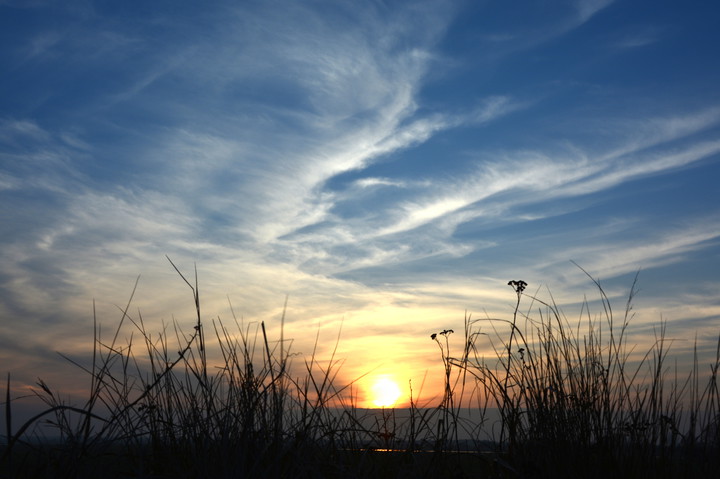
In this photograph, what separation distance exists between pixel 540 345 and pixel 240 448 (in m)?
2.09

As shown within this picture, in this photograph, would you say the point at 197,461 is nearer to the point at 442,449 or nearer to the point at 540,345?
the point at 442,449

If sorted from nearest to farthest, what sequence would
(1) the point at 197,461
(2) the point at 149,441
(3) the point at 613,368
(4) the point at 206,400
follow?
(1) the point at 197,461
(4) the point at 206,400
(2) the point at 149,441
(3) the point at 613,368

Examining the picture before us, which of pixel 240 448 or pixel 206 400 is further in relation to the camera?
pixel 206 400

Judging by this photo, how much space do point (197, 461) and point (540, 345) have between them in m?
2.30

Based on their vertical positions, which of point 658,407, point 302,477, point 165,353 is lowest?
point 302,477

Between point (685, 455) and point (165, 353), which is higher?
point (165, 353)

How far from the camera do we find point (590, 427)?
148 inches

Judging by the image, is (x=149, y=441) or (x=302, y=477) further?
(x=149, y=441)

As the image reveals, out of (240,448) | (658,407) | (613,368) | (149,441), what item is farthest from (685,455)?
(149,441)

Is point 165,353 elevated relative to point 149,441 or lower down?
elevated

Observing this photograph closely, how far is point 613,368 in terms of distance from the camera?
160 inches

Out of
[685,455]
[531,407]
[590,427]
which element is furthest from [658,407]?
[531,407]

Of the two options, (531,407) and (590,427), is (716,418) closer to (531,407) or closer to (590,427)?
(590,427)

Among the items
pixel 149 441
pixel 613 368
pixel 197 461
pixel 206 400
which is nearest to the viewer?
pixel 197 461
